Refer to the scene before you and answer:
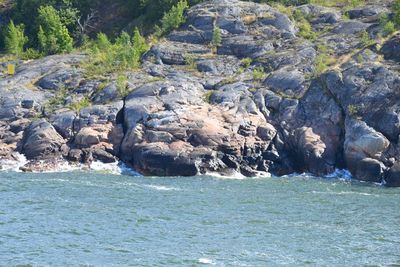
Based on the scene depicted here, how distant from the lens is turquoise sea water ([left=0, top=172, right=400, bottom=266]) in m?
30.1

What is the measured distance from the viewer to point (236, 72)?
58531mm

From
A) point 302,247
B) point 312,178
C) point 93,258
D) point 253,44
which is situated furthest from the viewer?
point 253,44

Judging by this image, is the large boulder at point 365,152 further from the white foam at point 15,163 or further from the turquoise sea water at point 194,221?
the white foam at point 15,163

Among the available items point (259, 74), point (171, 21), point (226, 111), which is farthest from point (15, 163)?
point (171, 21)

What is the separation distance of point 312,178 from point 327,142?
322cm

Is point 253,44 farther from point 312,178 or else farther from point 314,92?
point 312,178

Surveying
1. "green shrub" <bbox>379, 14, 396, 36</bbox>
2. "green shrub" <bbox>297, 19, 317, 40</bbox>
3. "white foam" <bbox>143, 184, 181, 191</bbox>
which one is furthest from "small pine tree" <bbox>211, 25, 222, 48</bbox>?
"white foam" <bbox>143, 184, 181, 191</bbox>

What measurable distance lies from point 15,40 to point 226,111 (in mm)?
23029

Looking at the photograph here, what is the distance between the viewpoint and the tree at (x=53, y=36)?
67125 mm

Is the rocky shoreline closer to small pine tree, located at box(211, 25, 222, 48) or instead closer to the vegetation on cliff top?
small pine tree, located at box(211, 25, 222, 48)

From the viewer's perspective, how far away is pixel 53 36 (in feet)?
220

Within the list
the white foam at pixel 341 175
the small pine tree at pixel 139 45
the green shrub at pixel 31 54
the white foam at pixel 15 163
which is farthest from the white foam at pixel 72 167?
the green shrub at pixel 31 54

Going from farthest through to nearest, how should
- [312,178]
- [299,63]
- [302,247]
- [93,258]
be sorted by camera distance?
1. [299,63]
2. [312,178]
3. [302,247]
4. [93,258]

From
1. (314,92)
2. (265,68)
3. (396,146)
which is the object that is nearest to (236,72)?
(265,68)
